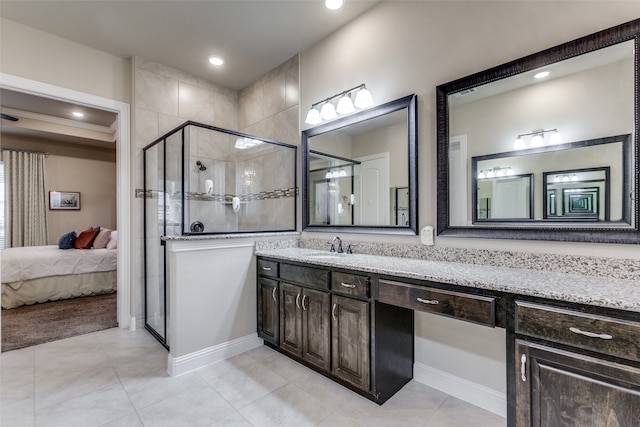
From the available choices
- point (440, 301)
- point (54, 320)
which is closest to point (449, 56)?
point (440, 301)

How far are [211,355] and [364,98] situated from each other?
2.39 m

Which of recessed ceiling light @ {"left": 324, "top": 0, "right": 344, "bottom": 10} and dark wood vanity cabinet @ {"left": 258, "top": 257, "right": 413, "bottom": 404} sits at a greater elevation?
recessed ceiling light @ {"left": 324, "top": 0, "right": 344, "bottom": 10}

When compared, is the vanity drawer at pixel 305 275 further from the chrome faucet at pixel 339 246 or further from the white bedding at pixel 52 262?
the white bedding at pixel 52 262

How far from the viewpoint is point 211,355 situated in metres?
2.29

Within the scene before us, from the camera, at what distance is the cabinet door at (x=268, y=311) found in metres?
2.38

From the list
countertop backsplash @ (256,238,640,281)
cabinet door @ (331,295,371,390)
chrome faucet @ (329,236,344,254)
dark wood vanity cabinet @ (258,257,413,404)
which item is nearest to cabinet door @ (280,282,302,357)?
dark wood vanity cabinet @ (258,257,413,404)

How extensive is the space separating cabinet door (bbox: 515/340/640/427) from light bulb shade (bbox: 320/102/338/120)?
2112 mm

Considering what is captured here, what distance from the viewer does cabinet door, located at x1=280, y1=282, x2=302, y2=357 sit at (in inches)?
85.6

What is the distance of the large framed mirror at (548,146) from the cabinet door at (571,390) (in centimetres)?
66

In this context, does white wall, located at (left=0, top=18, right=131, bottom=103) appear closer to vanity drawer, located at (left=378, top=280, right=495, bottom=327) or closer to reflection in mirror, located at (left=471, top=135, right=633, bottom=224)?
vanity drawer, located at (left=378, top=280, right=495, bottom=327)

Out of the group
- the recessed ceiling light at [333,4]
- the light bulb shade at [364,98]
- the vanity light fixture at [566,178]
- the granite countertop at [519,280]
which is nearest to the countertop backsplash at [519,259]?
the granite countertop at [519,280]

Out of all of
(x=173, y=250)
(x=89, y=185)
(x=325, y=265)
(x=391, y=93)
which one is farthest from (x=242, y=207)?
(x=89, y=185)

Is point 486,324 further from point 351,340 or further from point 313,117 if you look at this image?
point 313,117

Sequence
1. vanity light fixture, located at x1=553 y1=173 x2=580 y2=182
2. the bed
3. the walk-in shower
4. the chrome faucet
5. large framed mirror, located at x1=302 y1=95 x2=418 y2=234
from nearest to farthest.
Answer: vanity light fixture, located at x1=553 y1=173 x2=580 y2=182
large framed mirror, located at x1=302 y1=95 x2=418 y2=234
the chrome faucet
the walk-in shower
the bed
